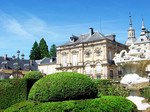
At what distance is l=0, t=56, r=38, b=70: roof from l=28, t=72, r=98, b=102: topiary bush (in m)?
49.5

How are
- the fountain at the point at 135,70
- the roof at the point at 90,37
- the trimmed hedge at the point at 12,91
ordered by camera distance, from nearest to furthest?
1. the fountain at the point at 135,70
2. the trimmed hedge at the point at 12,91
3. the roof at the point at 90,37

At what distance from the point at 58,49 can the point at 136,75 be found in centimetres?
4483

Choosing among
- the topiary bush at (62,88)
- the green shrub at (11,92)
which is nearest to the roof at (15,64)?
the green shrub at (11,92)

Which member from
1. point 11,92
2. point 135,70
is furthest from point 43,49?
point 135,70

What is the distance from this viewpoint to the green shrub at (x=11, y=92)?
62.7 ft

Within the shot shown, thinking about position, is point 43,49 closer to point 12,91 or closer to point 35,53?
point 35,53

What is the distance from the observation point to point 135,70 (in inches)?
479

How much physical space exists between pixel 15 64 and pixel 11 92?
42.0 meters

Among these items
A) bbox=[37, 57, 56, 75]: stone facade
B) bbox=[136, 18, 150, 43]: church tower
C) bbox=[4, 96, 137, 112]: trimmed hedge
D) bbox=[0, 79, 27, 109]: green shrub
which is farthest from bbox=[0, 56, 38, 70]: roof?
bbox=[4, 96, 137, 112]: trimmed hedge

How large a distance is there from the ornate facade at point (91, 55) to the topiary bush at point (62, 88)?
3973cm

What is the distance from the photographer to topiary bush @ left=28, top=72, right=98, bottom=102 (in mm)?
9203

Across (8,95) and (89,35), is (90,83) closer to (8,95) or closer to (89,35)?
(8,95)

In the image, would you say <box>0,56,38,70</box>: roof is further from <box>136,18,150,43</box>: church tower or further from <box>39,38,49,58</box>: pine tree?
<box>136,18,150,43</box>: church tower

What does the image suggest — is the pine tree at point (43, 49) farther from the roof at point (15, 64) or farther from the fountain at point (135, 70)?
the fountain at point (135, 70)
